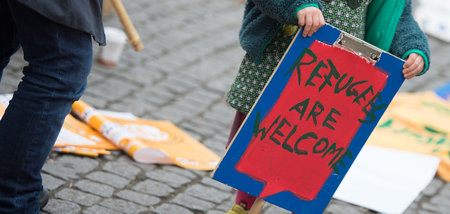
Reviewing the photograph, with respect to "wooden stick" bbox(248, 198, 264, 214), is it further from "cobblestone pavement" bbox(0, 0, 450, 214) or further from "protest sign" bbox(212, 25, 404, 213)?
"cobblestone pavement" bbox(0, 0, 450, 214)

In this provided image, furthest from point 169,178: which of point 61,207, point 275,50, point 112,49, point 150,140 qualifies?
point 112,49

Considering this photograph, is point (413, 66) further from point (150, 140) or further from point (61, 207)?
point (150, 140)

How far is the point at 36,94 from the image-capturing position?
1.84 m

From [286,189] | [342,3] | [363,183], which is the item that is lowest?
[363,183]

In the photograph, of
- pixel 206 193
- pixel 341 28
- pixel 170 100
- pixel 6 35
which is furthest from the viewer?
pixel 170 100

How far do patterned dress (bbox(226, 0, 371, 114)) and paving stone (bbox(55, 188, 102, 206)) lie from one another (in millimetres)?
722

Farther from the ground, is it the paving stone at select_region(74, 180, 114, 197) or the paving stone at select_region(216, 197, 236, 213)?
the paving stone at select_region(216, 197, 236, 213)

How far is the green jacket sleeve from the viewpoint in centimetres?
214

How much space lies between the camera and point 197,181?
304cm

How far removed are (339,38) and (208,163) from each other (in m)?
1.42

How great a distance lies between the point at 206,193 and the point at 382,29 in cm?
115

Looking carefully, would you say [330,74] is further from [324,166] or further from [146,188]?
[146,188]

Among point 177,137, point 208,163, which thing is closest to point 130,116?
point 177,137

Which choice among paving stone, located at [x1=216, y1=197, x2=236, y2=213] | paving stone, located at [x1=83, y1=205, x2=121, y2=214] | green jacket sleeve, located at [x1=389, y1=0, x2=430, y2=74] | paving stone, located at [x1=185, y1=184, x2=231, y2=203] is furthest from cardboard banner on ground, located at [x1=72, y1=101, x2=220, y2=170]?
green jacket sleeve, located at [x1=389, y1=0, x2=430, y2=74]
